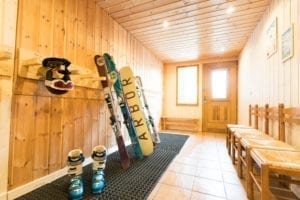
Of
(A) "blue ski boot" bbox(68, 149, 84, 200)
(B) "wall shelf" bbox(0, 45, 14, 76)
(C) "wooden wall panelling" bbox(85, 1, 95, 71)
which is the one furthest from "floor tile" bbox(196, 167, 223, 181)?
(B) "wall shelf" bbox(0, 45, 14, 76)

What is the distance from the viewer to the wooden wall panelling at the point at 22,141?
1363mm

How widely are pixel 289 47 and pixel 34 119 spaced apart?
8.75 feet

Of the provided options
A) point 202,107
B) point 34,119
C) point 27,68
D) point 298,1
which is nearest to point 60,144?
point 34,119

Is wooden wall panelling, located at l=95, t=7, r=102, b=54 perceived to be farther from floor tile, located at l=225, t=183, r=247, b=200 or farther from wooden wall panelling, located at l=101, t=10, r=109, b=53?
floor tile, located at l=225, t=183, r=247, b=200

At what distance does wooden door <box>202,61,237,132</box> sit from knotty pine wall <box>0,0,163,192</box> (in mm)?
3233

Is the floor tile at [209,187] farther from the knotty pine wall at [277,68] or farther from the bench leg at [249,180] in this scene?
the knotty pine wall at [277,68]

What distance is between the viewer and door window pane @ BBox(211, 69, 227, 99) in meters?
4.68

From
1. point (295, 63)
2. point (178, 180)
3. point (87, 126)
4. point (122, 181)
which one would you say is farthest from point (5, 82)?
point (295, 63)

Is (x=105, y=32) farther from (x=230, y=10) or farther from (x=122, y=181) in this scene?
(x=122, y=181)

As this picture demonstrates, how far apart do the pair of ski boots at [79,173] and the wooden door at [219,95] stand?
3.94 meters

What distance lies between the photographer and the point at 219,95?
474 cm

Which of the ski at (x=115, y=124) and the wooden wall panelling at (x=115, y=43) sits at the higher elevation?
the wooden wall panelling at (x=115, y=43)

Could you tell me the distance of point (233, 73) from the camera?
4570mm

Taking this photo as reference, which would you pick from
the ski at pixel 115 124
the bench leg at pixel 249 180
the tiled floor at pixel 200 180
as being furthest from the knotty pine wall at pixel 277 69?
the ski at pixel 115 124
